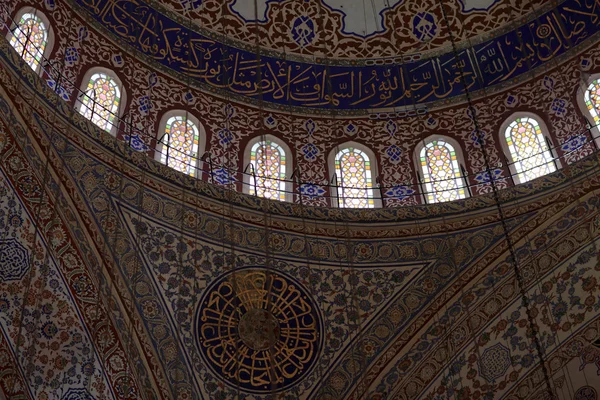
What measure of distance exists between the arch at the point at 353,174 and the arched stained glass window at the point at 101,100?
2771mm

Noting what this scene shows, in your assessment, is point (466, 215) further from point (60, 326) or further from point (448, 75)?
point (60, 326)

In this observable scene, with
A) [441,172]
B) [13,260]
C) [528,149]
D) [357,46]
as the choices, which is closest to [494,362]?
[441,172]

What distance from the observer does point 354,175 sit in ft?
34.3

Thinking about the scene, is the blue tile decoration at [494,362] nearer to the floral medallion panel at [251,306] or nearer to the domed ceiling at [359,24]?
the floral medallion panel at [251,306]

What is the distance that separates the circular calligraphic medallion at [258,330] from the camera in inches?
353

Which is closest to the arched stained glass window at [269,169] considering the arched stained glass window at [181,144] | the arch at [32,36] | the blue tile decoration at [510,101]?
the arched stained glass window at [181,144]

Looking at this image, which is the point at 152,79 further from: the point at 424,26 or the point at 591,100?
the point at 591,100

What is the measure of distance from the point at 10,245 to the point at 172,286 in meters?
1.75

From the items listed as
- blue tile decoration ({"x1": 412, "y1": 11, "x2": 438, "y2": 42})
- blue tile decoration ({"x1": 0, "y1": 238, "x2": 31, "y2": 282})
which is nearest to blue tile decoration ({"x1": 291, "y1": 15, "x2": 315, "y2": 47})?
blue tile decoration ({"x1": 412, "y1": 11, "x2": 438, "y2": 42})

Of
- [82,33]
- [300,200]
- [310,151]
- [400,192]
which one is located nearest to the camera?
[300,200]

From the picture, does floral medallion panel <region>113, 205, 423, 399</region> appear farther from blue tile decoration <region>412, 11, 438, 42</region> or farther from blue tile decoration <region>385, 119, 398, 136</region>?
blue tile decoration <region>412, 11, 438, 42</region>

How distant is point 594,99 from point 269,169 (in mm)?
3992

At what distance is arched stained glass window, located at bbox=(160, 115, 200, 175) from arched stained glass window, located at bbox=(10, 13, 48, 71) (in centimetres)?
167

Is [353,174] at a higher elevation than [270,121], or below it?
below
